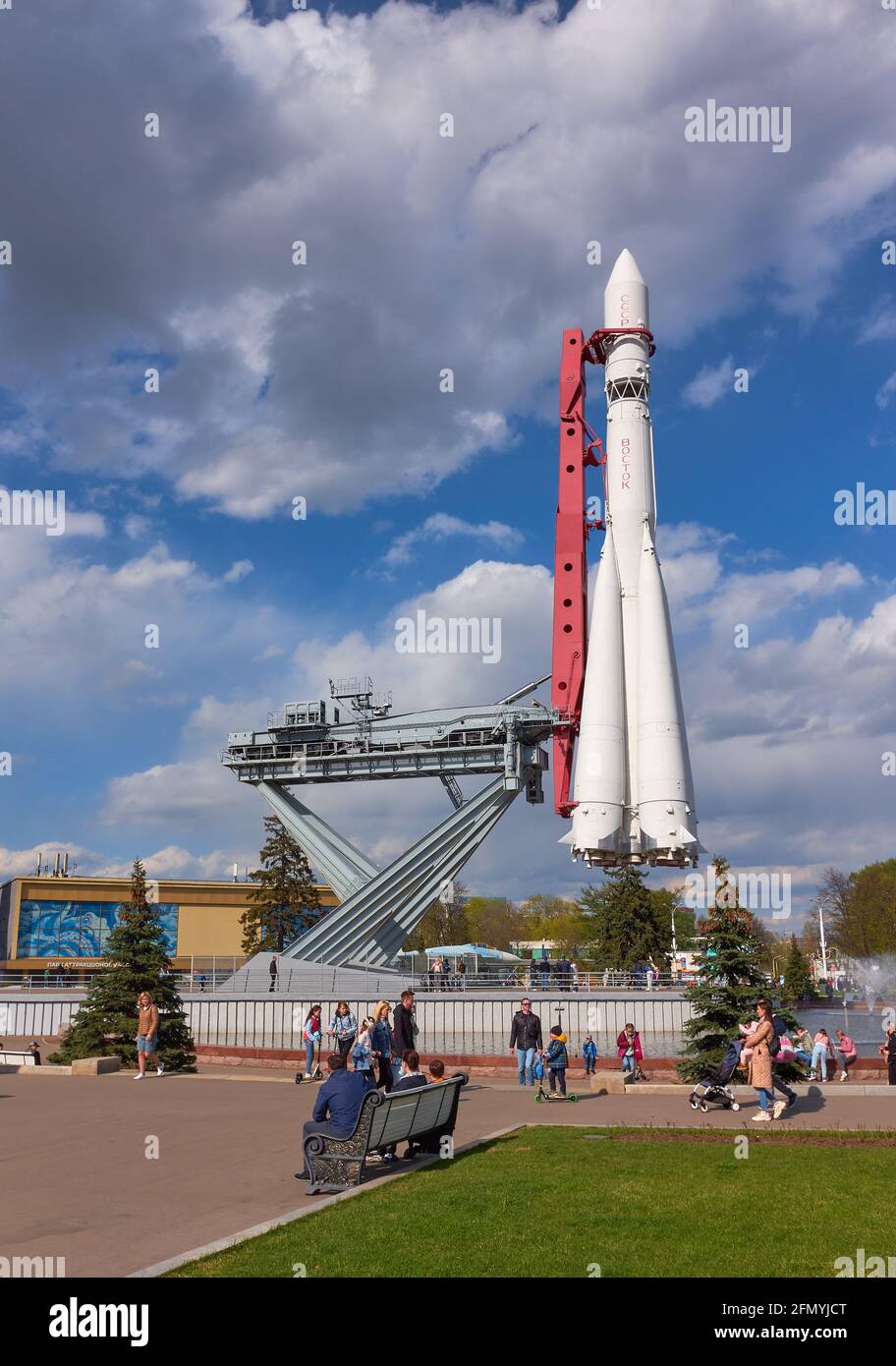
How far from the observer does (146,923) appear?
23781 mm

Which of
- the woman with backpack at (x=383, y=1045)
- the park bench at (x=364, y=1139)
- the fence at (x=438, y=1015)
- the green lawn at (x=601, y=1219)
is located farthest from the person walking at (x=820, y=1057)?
the park bench at (x=364, y=1139)

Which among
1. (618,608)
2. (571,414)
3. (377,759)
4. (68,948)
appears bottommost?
(68,948)

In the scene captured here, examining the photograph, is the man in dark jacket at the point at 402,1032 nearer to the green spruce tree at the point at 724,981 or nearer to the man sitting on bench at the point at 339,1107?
the man sitting on bench at the point at 339,1107

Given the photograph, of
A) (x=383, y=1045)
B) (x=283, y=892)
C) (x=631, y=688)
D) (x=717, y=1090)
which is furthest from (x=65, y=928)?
(x=717, y=1090)

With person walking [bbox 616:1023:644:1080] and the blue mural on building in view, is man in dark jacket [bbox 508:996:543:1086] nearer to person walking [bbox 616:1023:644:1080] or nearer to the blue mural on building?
person walking [bbox 616:1023:644:1080]

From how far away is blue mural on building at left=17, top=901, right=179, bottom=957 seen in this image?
2606 inches

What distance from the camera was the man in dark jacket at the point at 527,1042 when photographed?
18.2 metres

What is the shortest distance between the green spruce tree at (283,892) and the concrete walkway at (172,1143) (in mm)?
37001

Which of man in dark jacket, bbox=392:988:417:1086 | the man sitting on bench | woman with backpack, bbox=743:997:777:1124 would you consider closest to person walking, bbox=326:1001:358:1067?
man in dark jacket, bbox=392:988:417:1086

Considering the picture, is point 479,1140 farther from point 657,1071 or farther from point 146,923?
point 146,923

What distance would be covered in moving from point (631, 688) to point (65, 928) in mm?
47213

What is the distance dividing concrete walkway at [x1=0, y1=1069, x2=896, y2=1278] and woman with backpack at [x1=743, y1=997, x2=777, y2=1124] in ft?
1.25

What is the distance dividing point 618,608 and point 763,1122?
21.5m

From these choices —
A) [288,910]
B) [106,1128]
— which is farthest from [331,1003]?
[288,910]
